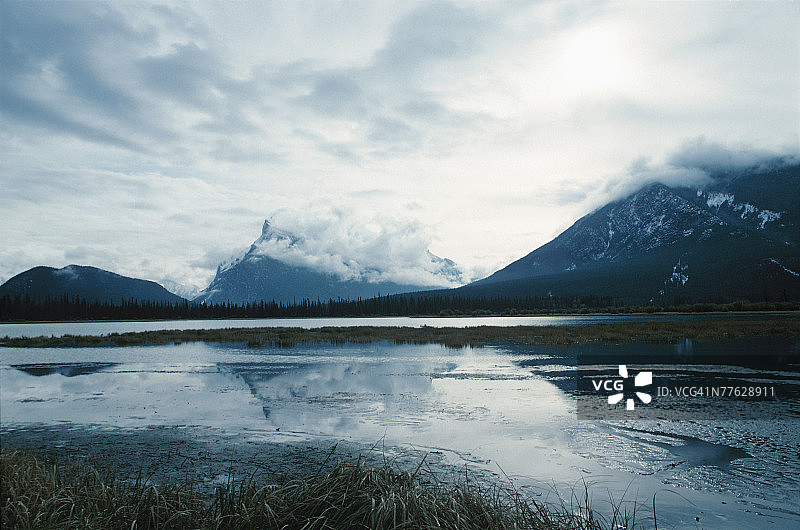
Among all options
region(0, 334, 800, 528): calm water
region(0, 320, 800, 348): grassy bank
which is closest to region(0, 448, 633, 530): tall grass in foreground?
region(0, 334, 800, 528): calm water

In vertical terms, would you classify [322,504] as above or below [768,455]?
above

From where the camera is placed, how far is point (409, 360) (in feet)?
142

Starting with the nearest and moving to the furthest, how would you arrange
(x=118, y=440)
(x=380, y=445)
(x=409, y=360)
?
(x=380, y=445)
(x=118, y=440)
(x=409, y=360)

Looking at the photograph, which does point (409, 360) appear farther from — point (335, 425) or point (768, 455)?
point (768, 455)

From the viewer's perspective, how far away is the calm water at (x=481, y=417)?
12.9 meters

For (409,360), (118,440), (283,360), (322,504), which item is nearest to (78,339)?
(283,360)

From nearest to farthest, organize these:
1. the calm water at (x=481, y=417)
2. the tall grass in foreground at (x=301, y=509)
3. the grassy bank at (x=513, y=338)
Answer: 1. the tall grass in foreground at (x=301, y=509)
2. the calm water at (x=481, y=417)
3. the grassy bank at (x=513, y=338)

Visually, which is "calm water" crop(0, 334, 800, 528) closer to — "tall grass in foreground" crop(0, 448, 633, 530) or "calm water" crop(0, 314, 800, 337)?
"tall grass in foreground" crop(0, 448, 633, 530)

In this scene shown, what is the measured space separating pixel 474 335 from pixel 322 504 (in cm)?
6289

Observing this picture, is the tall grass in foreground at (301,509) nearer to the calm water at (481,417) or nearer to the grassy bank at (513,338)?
the calm water at (481,417)

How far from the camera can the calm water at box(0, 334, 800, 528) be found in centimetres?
1290

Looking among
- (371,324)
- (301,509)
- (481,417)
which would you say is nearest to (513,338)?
(481,417)

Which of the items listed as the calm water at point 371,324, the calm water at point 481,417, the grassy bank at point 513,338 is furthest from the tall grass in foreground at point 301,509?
the calm water at point 371,324

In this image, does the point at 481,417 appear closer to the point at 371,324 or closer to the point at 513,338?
the point at 513,338
